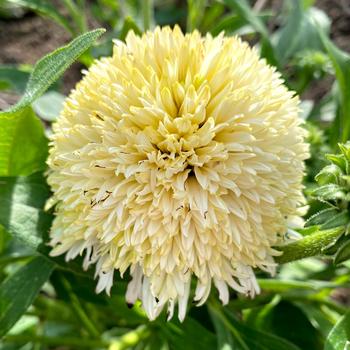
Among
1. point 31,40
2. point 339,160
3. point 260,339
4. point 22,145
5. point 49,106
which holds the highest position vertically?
point 31,40

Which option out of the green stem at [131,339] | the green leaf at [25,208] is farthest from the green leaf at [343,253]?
the green stem at [131,339]

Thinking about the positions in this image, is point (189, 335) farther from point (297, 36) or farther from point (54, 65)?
point (297, 36)

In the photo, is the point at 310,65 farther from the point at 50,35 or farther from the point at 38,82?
the point at 50,35

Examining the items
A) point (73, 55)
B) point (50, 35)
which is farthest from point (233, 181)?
point (50, 35)

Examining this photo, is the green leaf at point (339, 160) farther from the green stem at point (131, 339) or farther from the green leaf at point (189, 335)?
the green stem at point (131, 339)

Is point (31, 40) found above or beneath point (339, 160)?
above

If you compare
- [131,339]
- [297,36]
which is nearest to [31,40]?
[297,36]

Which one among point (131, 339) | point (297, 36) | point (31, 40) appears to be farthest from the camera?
point (31, 40)
